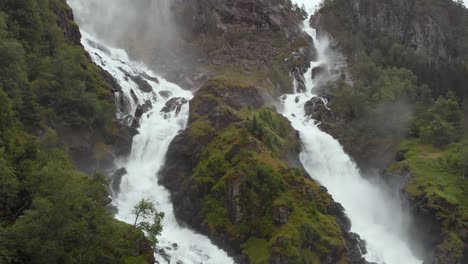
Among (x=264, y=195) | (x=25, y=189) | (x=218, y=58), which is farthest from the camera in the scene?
(x=218, y=58)

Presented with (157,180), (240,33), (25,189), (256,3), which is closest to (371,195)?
(157,180)

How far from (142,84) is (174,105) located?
9.85 metres

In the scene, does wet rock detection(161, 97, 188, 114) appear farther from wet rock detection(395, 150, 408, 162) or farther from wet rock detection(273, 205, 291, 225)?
wet rock detection(395, 150, 408, 162)

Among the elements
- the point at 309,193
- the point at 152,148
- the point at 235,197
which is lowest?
the point at 235,197

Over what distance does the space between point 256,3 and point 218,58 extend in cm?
2204

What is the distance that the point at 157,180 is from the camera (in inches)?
1881

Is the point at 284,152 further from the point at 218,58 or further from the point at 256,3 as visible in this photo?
the point at 256,3

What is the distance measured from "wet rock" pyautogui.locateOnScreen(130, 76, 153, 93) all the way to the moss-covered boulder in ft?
58.7

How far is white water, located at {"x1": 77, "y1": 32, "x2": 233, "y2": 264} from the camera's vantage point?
126 feet

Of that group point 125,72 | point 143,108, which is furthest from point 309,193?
point 125,72

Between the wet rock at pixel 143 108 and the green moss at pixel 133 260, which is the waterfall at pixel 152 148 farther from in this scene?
the green moss at pixel 133 260

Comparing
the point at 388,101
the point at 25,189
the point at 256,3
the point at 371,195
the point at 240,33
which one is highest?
the point at 256,3

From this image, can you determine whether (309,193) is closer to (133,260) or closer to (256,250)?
(256,250)

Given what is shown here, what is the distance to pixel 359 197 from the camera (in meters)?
52.3
